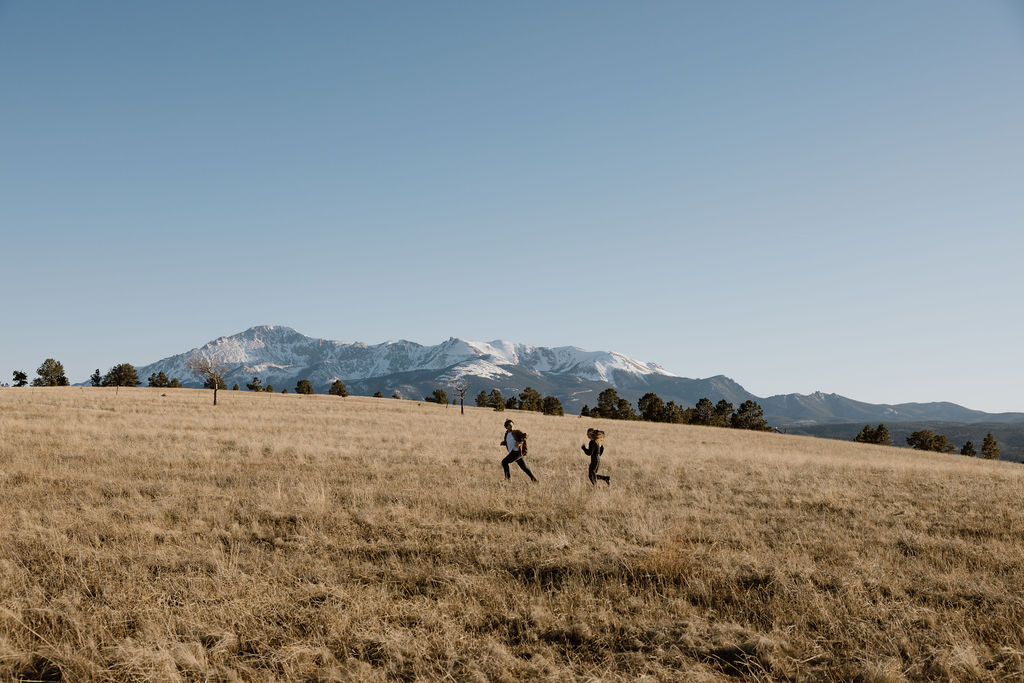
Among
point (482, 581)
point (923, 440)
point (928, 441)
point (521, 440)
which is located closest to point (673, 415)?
point (923, 440)

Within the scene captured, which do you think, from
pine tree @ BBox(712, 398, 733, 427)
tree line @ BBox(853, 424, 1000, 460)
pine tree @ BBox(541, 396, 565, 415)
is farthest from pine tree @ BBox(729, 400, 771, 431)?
pine tree @ BBox(541, 396, 565, 415)

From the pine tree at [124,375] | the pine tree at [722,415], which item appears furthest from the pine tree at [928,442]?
the pine tree at [124,375]

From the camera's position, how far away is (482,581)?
21.0ft

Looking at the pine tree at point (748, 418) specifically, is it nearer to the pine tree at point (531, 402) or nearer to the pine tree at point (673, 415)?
the pine tree at point (673, 415)

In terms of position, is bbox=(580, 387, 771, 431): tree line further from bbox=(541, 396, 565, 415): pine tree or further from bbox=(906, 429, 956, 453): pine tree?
bbox=(906, 429, 956, 453): pine tree

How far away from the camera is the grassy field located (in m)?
4.69

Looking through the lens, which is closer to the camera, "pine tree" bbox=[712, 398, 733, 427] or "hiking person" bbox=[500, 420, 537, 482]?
"hiking person" bbox=[500, 420, 537, 482]

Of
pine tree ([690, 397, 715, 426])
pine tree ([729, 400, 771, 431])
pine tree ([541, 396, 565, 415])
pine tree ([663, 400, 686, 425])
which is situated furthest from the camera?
pine tree ([729, 400, 771, 431])

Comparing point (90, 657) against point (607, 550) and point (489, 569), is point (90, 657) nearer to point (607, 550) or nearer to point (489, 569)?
point (489, 569)

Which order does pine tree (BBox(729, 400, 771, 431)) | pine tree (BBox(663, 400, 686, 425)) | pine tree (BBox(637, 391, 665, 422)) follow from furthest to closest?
1. pine tree (BBox(729, 400, 771, 431))
2. pine tree (BBox(637, 391, 665, 422))
3. pine tree (BBox(663, 400, 686, 425))

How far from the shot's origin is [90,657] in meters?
4.64

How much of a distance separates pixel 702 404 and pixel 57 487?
9504 cm

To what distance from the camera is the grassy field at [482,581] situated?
4.69 metres

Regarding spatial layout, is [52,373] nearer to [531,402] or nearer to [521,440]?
[531,402]
